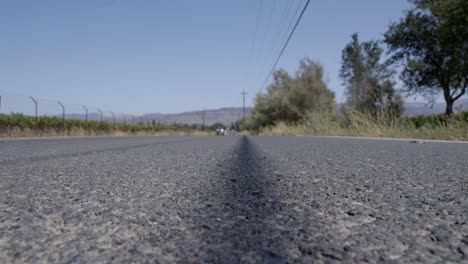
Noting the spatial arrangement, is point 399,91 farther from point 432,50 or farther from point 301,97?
point 301,97

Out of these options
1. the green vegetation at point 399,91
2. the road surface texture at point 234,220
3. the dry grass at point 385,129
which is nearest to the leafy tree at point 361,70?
the green vegetation at point 399,91

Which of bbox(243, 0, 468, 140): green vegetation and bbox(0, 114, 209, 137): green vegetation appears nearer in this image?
bbox(243, 0, 468, 140): green vegetation

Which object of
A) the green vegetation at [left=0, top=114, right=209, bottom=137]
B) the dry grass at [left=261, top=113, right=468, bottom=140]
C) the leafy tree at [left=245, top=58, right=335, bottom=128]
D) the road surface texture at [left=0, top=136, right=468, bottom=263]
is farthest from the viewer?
the leafy tree at [left=245, top=58, right=335, bottom=128]

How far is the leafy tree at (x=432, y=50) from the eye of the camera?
1819 centimetres

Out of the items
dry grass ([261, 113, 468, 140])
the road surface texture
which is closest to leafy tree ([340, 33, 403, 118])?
dry grass ([261, 113, 468, 140])

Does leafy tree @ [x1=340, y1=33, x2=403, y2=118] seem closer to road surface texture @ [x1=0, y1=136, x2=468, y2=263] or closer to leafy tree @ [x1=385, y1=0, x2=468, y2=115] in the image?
leafy tree @ [x1=385, y1=0, x2=468, y2=115]

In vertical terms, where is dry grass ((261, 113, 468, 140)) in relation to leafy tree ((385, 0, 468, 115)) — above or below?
below

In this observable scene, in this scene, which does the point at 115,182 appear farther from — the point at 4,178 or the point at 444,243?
the point at 444,243

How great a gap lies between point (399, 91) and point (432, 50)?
347cm

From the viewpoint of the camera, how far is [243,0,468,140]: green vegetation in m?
10.2

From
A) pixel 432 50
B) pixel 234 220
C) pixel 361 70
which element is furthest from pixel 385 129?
pixel 361 70

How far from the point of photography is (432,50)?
68.8 ft

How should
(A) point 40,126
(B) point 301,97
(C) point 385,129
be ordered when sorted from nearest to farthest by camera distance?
(C) point 385,129
(A) point 40,126
(B) point 301,97

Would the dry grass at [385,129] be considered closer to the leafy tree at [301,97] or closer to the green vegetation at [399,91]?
the green vegetation at [399,91]
